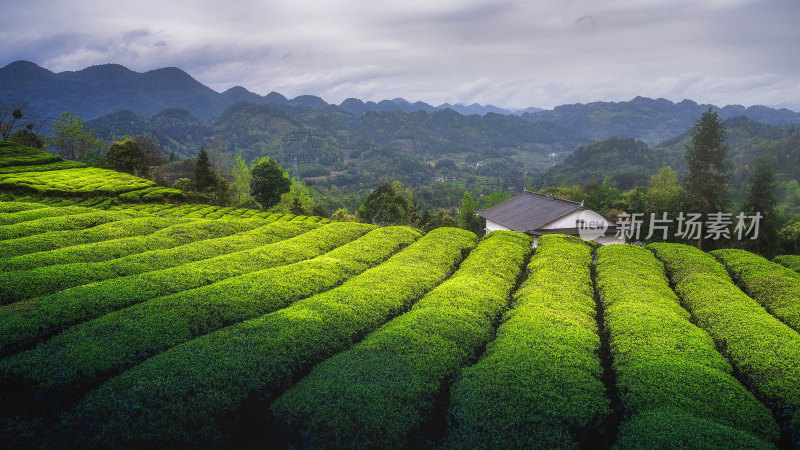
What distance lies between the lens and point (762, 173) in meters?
31.8

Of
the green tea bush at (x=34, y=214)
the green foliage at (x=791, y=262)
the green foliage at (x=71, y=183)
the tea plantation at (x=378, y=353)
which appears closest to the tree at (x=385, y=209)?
the green foliage at (x=71, y=183)

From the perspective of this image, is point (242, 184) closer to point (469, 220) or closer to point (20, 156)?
point (20, 156)

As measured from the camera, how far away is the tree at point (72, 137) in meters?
45.9

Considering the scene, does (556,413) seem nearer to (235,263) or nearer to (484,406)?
(484,406)

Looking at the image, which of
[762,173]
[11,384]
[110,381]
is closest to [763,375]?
[110,381]

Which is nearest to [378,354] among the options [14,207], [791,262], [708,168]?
[791,262]

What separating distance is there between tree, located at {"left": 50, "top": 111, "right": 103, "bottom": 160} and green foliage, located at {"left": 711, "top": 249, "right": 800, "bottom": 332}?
2371 inches

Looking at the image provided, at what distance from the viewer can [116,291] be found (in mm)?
11578

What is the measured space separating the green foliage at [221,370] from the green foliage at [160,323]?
707mm

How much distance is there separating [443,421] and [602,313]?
8324mm

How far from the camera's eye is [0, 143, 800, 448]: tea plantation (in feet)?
24.2

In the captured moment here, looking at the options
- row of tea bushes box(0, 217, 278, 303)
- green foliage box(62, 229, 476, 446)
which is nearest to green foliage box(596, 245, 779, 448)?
green foliage box(62, 229, 476, 446)

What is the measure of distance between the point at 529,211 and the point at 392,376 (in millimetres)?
26556

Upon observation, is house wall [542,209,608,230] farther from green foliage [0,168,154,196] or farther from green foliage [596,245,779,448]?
green foliage [0,168,154,196]
